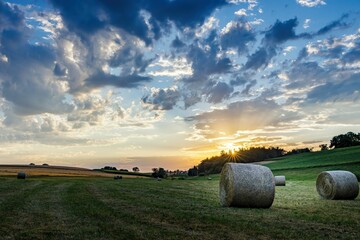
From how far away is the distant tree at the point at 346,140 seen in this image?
13162 cm

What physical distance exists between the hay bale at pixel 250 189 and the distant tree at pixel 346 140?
12191 cm

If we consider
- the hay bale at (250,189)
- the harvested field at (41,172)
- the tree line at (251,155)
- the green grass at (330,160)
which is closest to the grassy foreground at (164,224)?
the hay bale at (250,189)

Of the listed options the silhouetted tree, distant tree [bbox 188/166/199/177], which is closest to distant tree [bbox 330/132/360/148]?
the silhouetted tree

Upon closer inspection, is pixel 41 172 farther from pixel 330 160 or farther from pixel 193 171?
pixel 193 171

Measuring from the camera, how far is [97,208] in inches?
683

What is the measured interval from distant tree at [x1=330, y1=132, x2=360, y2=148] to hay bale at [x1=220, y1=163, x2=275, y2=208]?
121907mm

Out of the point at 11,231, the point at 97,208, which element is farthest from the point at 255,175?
the point at 11,231

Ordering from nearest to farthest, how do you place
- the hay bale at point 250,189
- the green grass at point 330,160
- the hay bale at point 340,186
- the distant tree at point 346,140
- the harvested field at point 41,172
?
the hay bale at point 250,189 → the hay bale at point 340,186 → the green grass at point 330,160 → the harvested field at point 41,172 → the distant tree at point 346,140

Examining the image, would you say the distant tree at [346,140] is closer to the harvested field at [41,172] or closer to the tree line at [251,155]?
the tree line at [251,155]

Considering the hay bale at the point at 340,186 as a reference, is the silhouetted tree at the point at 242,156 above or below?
above

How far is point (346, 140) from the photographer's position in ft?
443

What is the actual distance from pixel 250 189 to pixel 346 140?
12679 centimetres

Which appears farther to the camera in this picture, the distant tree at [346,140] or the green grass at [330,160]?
the distant tree at [346,140]

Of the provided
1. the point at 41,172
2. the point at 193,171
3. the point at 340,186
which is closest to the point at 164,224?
the point at 340,186
